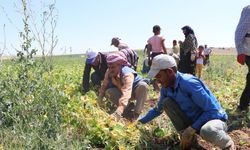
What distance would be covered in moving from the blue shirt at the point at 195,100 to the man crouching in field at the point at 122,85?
4.05 feet

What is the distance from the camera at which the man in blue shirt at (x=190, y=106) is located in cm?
381

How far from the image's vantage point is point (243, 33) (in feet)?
17.7

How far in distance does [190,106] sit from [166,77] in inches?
13.7

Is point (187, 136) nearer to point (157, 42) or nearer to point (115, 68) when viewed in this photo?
point (115, 68)

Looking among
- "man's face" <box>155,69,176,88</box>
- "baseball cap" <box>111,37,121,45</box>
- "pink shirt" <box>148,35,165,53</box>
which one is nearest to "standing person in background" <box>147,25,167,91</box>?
"pink shirt" <box>148,35,165,53</box>

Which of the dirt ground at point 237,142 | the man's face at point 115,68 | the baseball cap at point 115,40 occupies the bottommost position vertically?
the dirt ground at point 237,142

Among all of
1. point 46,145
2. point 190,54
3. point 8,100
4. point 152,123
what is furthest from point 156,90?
point 46,145

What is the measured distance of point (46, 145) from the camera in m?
3.64

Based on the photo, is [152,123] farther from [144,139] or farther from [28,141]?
[28,141]

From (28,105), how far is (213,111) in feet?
5.54

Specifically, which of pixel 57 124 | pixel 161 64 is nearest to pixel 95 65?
pixel 57 124

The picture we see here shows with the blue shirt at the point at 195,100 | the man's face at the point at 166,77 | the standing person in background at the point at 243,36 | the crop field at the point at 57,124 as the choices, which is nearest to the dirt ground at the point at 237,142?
the crop field at the point at 57,124

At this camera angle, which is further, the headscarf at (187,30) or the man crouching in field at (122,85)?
the headscarf at (187,30)

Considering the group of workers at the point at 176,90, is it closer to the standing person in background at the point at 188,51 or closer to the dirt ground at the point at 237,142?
the standing person in background at the point at 188,51
